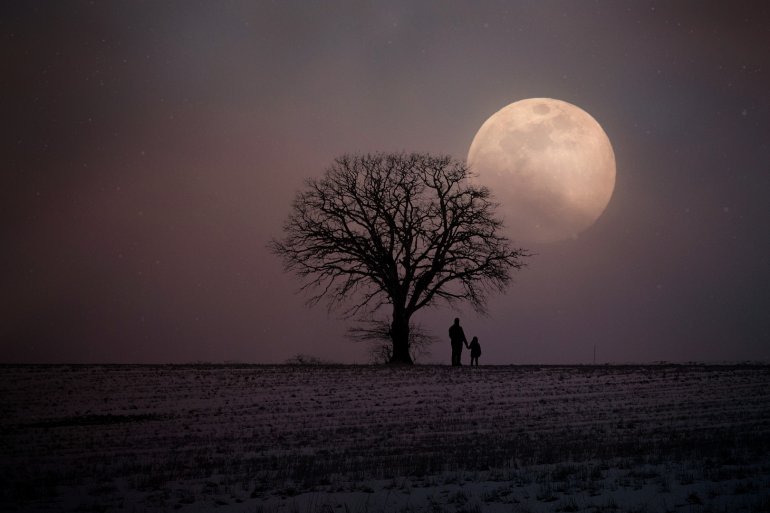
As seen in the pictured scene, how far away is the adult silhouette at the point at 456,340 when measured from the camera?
1428 inches

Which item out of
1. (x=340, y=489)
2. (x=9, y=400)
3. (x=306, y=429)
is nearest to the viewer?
(x=340, y=489)

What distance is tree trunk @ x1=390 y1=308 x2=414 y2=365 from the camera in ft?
135

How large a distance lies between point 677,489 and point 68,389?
21.9m

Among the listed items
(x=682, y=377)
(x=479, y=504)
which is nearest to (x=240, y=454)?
(x=479, y=504)

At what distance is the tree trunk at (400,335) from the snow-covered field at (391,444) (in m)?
12.9

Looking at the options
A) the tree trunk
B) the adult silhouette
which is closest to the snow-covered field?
the adult silhouette

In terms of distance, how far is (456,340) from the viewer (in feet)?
121

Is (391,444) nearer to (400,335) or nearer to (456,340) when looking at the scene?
(456,340)

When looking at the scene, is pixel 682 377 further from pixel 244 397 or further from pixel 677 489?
pixel 677 489

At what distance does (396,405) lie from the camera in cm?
2144

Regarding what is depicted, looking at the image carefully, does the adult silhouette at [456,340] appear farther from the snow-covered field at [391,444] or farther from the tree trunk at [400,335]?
the snow-covered field at [391,444]

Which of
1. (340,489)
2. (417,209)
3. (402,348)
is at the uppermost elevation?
(417,209)

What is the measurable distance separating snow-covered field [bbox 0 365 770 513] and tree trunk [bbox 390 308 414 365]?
42.3 feet

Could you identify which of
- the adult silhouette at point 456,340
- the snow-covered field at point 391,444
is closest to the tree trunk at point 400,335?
the adult silhouette at point 456,340
